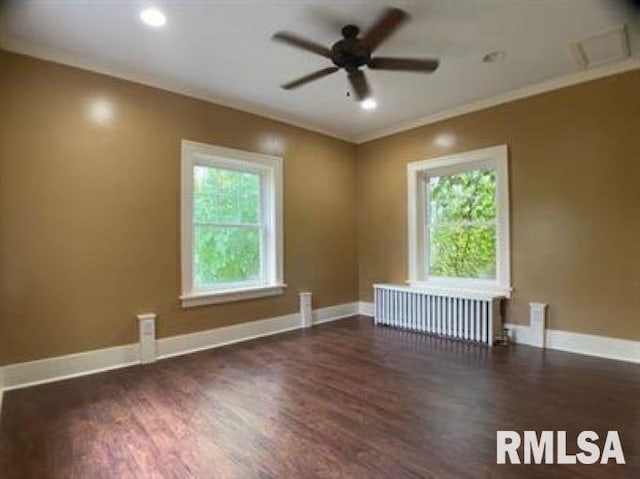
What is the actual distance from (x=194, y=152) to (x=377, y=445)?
11.0 feet

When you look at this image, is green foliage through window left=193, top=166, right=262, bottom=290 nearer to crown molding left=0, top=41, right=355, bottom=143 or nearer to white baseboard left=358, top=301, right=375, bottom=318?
crown molding left=0, top=41, right=355, bottom=143

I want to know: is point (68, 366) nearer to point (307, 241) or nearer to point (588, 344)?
point (307, 241)

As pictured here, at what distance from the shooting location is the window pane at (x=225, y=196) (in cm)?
429

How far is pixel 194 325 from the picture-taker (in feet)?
13.5

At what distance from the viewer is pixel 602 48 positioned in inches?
128

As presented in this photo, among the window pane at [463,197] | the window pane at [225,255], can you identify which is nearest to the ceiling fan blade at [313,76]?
A: the window pane at [225,255]

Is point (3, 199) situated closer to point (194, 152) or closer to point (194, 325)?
point (194, 152)

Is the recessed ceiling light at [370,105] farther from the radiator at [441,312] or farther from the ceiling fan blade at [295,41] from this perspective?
the radiator at [441,312]

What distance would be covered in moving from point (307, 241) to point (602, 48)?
3.69 metres

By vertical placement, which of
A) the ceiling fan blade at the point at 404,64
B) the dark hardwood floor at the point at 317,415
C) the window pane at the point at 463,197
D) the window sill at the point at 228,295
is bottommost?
the dark hardwood floor at the point at 317,415

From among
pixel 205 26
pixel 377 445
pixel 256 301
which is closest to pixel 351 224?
pixel 256 301

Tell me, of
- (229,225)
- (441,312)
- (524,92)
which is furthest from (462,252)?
(229,225)

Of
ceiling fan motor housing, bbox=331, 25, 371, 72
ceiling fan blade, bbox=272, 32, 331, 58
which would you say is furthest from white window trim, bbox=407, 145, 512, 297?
ceiling fan blade, bbox=272, 32, 331, 58

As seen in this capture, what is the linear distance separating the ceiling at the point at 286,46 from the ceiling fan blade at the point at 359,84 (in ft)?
1.14
